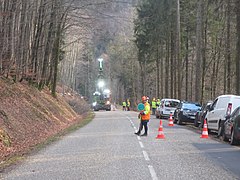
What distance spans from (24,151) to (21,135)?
406 centimetres

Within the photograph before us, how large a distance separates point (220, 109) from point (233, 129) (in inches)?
162

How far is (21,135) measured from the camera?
1944cm

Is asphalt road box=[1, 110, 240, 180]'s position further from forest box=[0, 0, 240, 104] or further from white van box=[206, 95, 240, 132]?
forest box=[0, 0, 240, 104]

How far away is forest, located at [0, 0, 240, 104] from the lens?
2525 centimetres

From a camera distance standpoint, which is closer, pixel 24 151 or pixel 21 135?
pixel 24 151

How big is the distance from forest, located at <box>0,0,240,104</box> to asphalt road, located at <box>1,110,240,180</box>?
26.5ft

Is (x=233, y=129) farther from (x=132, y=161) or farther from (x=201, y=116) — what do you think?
(x=201, y=116)

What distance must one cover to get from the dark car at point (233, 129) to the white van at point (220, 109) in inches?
58.0

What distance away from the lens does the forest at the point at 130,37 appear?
2525 centimetres

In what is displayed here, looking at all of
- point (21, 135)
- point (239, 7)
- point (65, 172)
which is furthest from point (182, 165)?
point (239, 7)

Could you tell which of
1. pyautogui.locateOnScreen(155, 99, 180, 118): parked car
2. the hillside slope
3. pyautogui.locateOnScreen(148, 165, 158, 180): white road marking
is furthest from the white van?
pyautogui.locateOnScreen(155, 99, 180, 118): parked car

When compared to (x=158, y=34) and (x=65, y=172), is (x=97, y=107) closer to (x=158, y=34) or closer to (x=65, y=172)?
(x=158, y=34)

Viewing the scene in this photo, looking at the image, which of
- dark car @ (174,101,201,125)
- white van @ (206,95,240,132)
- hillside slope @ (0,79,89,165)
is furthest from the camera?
dark car @ (174,101,201,125)

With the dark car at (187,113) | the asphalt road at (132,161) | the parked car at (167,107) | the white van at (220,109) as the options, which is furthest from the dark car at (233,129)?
the parked car at (167,107)
